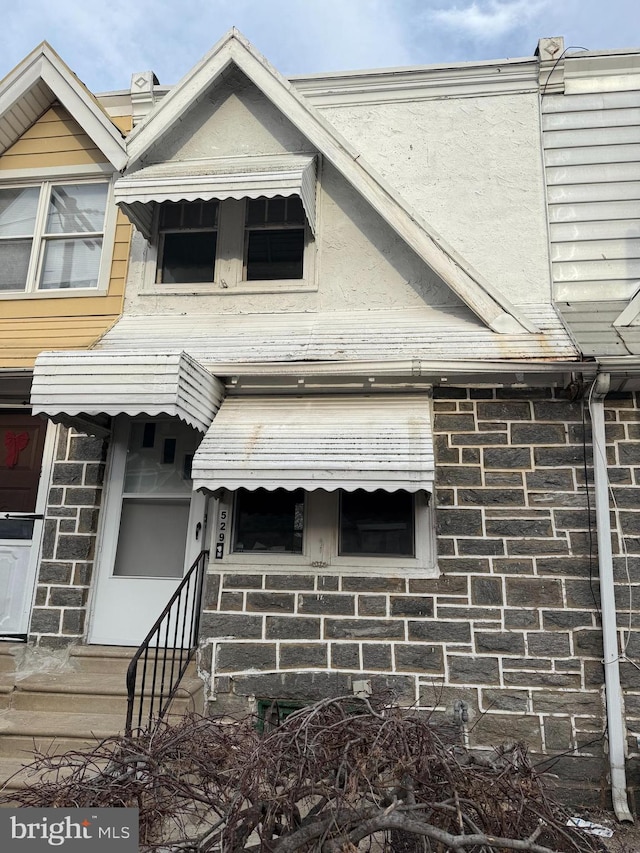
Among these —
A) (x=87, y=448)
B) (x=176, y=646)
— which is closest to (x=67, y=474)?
(x=87, y=448)

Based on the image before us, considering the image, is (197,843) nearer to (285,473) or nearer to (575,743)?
(285,473)

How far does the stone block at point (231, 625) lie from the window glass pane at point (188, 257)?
138 inches

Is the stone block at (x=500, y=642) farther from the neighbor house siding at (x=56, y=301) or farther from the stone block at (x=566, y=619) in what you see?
the neighbor house siding at (x=56, y=301)

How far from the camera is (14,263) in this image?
22.5ft

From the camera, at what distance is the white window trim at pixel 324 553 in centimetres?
513

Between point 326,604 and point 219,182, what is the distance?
13.7 feet

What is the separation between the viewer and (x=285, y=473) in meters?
4.68

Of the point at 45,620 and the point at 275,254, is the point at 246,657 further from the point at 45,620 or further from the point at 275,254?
the point at 275,254

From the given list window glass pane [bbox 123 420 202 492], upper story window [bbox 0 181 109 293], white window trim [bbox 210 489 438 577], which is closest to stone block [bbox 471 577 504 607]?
white window trim [bbox 210 489 438 577]

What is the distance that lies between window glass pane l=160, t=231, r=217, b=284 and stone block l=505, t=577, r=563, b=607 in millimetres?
4319

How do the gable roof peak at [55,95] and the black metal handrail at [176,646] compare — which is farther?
the gable roof peak at [55,95]

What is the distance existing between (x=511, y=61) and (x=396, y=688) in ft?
22.4

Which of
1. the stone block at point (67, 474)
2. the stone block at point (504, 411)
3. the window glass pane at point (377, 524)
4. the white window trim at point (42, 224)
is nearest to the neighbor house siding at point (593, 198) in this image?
the stone block at point (504, 411)

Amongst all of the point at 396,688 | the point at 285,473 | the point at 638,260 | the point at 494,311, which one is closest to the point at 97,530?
the point at 285,473
